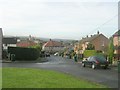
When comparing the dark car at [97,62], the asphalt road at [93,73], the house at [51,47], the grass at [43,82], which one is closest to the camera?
the grass at [43,82]

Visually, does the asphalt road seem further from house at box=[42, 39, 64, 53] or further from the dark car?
house at box=[42, 39, 64, 53]

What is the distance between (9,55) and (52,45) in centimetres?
13833

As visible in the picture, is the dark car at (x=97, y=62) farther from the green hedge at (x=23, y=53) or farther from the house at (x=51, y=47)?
the house at (x=51, y=47)

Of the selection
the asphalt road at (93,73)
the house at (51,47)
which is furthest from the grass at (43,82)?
the house at (51,47)

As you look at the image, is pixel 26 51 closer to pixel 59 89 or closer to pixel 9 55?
pixel 9 55

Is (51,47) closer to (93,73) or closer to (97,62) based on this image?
(97,62)

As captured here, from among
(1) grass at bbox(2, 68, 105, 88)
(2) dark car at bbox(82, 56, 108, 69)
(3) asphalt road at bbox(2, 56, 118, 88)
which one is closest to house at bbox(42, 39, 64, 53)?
(2) dark car at bbox(82, 56, 108, 69)

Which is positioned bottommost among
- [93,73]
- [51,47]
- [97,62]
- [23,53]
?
[93,73]

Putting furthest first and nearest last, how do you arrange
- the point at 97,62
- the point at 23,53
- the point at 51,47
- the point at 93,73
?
the point at 51,47 < the point at 23,53 < the point at 97,62 < the point at 93,73

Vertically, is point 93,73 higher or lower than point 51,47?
lower

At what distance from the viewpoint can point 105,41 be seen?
10550cm

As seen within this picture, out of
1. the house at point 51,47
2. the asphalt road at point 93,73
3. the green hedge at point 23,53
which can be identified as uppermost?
the house at point 51,47

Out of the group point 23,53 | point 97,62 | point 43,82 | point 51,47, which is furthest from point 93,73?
point 51,47

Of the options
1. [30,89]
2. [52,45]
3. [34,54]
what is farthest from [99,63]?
[52,45]
